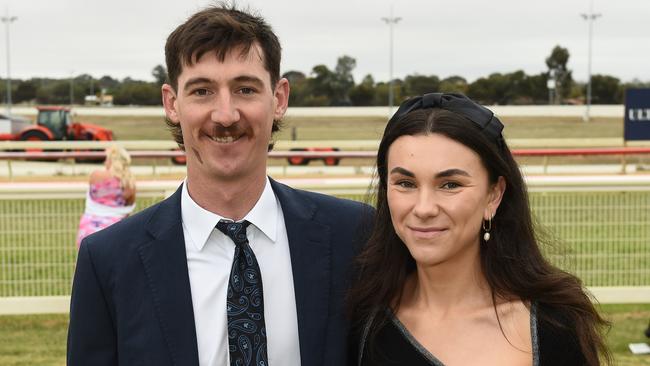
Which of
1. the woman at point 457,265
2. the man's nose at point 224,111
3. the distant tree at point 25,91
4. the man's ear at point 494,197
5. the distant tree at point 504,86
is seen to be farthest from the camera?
the distant tree at point 25,91

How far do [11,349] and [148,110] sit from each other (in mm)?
58074

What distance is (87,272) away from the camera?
2.64 meters

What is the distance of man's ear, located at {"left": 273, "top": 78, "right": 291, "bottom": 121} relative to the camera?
2788 mm

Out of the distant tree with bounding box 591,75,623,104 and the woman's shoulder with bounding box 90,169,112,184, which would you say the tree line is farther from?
the woman's shoulder with bounding box 90,169,112,184

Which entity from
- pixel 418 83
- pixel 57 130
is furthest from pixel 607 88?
pixel 57 130

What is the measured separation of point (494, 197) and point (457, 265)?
0.22 m

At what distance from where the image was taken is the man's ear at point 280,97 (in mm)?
2788

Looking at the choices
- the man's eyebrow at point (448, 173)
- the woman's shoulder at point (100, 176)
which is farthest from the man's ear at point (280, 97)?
the woman's shoulder at point (100, 176)

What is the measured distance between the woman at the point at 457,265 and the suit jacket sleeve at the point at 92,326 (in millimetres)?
700

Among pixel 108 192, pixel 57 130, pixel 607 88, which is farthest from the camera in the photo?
pixel 607 88

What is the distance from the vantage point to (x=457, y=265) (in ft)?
9.24

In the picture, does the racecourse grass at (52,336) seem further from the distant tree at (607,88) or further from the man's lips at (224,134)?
the distant tree at (607,88)

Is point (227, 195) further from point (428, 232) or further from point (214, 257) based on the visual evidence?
point (428, 232)

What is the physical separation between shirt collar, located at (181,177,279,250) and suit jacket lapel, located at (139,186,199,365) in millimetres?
33
